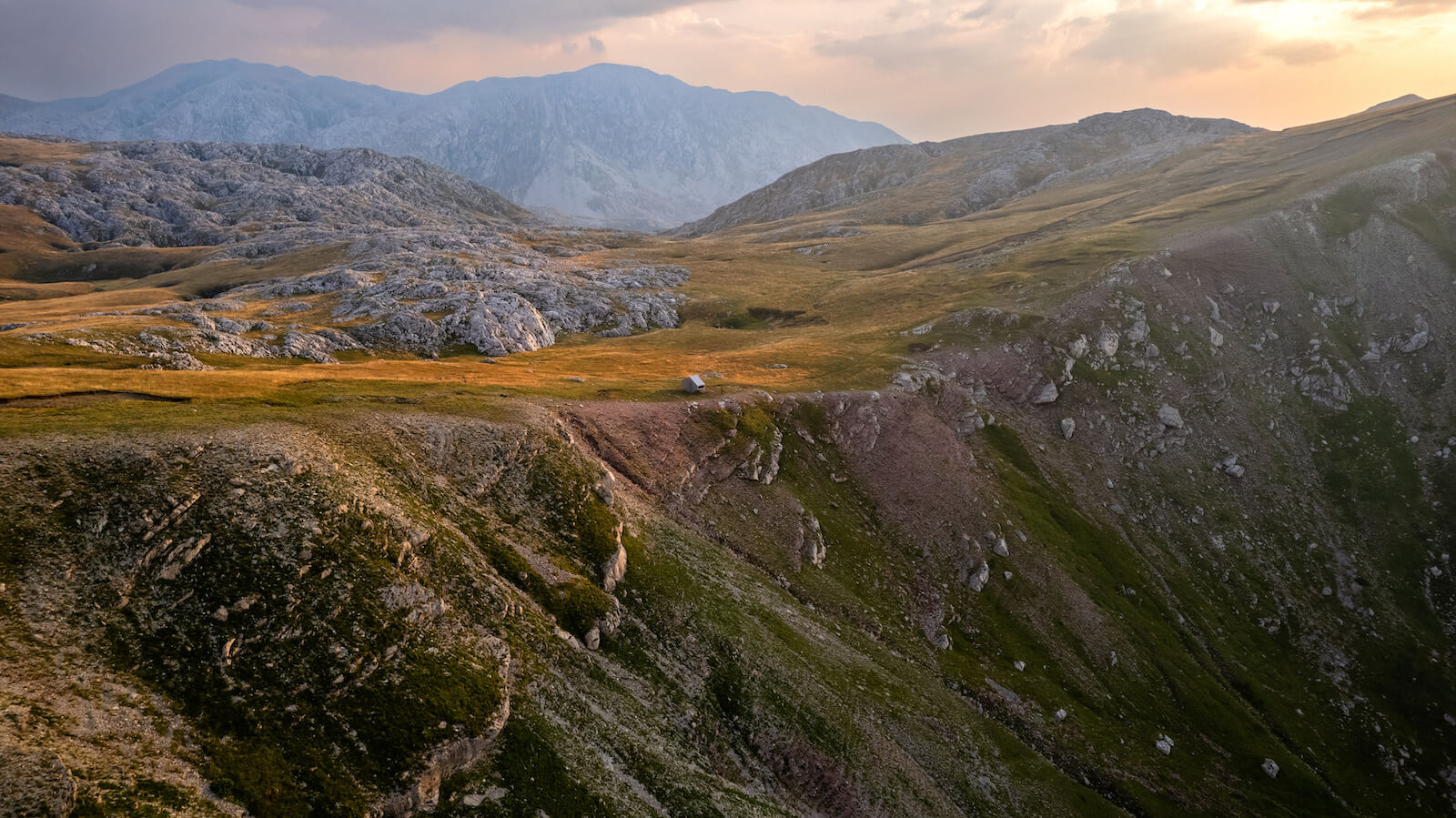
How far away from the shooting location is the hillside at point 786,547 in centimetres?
3494

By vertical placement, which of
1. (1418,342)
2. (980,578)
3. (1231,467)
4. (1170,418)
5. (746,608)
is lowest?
(980,578)

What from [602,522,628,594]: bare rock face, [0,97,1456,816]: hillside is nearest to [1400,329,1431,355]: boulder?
[0,97,1456,816]: hillside

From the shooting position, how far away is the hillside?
34.9 meters

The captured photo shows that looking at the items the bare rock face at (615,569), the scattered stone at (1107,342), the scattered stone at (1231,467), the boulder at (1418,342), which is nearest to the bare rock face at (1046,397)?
the scattered stone at (1107,342)

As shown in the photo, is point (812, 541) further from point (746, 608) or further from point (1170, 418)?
point (1170, 418)

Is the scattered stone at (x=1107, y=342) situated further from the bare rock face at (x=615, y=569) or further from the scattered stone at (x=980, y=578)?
the bare rock face at (x=615, y=569)

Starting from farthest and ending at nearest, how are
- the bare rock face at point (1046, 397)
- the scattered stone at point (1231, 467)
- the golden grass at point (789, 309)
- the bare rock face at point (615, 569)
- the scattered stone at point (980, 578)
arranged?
1. the bare rock face at point (1046, 397)
2. the scattered stone at point (1231, 467)
3. the scattered stone at point (980, 578)
4. the golden grass at point (789, 309)
5. the bare rock face at point (615, 569)

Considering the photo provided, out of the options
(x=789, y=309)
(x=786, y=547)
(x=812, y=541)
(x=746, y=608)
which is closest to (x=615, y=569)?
(x=746, y=608)

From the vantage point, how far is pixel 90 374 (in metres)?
58.7

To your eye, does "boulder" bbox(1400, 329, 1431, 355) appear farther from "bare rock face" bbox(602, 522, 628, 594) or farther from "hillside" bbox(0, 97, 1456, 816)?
"bare rock face" bbox(602, 522, 628, 594)

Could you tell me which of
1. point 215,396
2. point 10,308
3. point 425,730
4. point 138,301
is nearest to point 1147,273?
point 425,730

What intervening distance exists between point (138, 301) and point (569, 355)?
114 m

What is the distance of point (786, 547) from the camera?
2761 inches

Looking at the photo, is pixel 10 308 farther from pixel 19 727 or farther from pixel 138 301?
pixel 19 727
